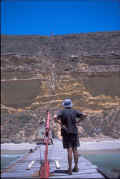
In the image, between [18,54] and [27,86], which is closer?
[27,86]

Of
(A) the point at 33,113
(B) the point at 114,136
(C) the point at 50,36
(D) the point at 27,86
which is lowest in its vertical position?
(B) the point at 114,136

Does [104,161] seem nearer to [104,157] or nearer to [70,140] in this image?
[104,157]

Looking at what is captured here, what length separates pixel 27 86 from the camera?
36.4 m

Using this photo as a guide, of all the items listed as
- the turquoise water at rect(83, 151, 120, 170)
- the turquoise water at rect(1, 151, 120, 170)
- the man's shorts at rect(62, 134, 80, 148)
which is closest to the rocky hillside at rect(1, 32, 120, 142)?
the turquoise water at rect(83, 151, 120, 170)

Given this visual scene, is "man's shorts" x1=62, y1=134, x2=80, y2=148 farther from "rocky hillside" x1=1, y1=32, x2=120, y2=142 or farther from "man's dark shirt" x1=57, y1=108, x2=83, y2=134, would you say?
"rocky hillside" x1=1, y1=32, x2=120, y2=142

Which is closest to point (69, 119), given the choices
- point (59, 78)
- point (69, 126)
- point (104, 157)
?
point (69, 126)

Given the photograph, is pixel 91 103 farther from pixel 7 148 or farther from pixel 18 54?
pixel 7 148

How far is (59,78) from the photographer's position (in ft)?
119

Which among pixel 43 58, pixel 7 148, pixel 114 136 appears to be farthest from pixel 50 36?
pixel 7 148

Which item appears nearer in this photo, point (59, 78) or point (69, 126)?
point (69, 126)

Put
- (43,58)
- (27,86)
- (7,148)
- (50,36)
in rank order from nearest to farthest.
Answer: (7,148), (27,86), (43,58), (50,36)

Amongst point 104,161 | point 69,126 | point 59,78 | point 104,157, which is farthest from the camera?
point 59,78

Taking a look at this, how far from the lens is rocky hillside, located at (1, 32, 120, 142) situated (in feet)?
103

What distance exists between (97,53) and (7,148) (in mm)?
27550
